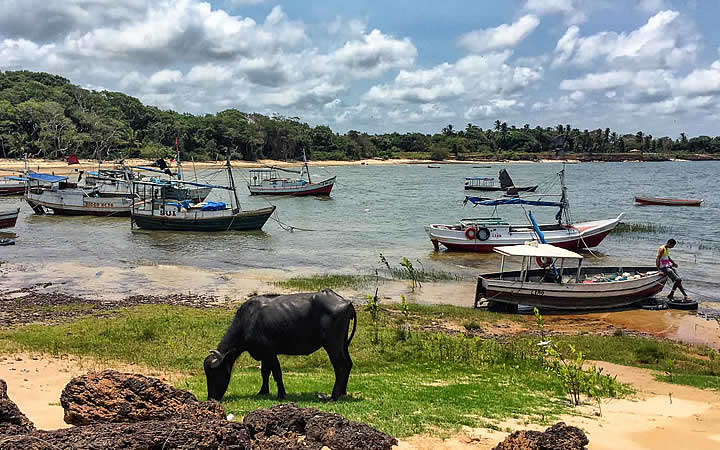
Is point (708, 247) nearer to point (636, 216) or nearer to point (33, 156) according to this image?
point (636, 216)

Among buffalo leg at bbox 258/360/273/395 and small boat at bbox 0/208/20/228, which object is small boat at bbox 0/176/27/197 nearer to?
small boat at bbox 0/208/20/228

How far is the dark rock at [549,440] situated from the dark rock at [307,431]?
1.29 meters

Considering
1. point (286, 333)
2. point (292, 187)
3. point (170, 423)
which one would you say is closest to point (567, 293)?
point (286, 333)

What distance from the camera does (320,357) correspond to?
41.3 feet

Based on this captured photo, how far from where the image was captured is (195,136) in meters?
118

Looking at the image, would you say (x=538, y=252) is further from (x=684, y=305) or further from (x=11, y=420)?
(x=11, y=420)

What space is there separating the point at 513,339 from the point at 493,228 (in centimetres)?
1542

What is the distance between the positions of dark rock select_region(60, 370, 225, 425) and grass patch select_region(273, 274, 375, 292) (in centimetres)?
1450

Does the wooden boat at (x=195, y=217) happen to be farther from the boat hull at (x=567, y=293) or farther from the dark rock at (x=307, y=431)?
the dark rock at (x=307, y=431)

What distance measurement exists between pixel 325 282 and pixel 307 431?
16.4m

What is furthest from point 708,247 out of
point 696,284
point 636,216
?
point 636,216

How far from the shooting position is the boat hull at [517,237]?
30.1 meters

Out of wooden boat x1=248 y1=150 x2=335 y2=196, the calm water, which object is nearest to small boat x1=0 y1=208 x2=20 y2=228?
the calm water

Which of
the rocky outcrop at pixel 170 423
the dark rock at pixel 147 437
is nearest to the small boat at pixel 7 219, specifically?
the rocky outcrop at pixel 170 423
